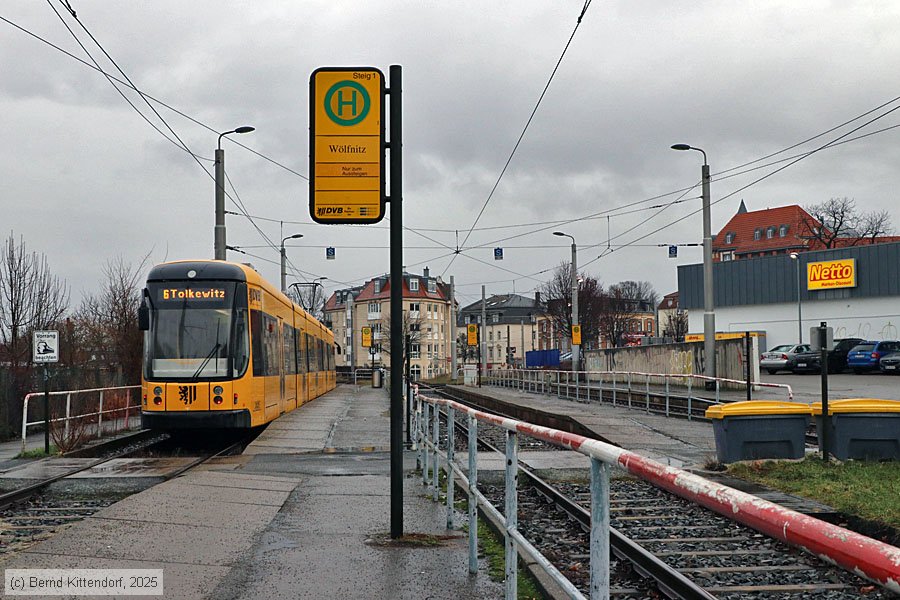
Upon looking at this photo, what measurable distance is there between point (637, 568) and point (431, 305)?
118 metres

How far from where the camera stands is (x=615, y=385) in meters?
31.0

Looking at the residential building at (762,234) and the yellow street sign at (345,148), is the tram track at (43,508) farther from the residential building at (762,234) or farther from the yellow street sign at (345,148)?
the residential building at (762,234)

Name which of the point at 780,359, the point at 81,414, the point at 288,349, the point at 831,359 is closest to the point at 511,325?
the point at 780,359

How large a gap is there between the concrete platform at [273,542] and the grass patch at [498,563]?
0.45 ft

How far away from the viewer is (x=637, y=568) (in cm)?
647

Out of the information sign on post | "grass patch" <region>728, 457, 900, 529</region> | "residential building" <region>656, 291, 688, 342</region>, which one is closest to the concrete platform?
"grass patch" <region>728, 457, 900, 529</region>

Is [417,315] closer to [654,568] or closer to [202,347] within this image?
[202,347]

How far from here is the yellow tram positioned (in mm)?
16500

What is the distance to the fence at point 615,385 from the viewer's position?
24422 mm

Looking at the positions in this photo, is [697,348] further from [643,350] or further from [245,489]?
[245,489]

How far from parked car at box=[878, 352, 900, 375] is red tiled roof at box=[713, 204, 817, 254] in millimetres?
56979

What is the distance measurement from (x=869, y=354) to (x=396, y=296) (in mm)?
40244

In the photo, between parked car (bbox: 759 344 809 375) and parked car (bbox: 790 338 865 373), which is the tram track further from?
parked car (bbox: 759 344 809 375)

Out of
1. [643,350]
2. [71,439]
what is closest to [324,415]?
[71,439]
